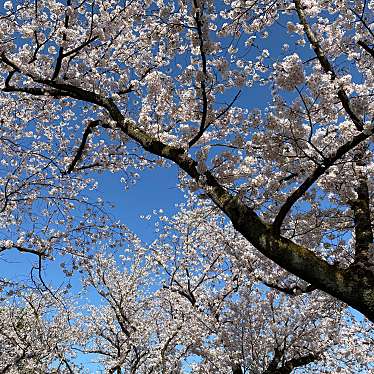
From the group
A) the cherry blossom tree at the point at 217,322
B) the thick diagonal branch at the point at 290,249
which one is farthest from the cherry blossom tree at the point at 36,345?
the thick diagonal branch at the point at 290,249

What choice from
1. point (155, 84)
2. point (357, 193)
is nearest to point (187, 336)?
point (357, 193)

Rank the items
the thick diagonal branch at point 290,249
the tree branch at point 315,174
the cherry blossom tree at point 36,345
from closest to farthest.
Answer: the thick diagonal branch at point 290,249 < the tree branch at point 315,174 < the cherry blossom tree at point 36,345

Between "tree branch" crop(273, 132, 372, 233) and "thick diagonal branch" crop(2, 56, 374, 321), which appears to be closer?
"thick diagonal branch" crop(2, 56, 374, 321)

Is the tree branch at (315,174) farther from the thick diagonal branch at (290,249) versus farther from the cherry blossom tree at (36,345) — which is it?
the cherry blossom tree at (36,345)

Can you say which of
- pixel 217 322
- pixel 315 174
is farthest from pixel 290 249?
pixel 217 322

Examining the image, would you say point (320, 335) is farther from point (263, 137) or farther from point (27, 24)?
point (27, 24)

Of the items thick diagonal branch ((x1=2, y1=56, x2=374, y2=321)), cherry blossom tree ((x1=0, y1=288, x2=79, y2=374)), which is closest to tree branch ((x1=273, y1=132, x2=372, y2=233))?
thick diagonal branch ((x1=2, y1=56, x2=374, y2=321))

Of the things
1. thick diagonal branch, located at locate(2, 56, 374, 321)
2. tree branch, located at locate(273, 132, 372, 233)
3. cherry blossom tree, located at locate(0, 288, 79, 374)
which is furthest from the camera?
cherry blossom tree, located at locate(0, 288, 79, 374)

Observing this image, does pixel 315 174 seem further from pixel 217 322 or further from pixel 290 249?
pixel 217 322

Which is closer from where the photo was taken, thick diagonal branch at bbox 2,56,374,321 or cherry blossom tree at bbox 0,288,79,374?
thick diagonal branch at bbox 2,56,374,321

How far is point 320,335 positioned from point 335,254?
507 centimetres

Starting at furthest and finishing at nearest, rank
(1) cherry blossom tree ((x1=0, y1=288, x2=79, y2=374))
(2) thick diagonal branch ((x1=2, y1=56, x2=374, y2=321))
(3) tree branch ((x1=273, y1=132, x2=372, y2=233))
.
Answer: (1) cherry blossom tree ((x1=0, y1=288, x2=79, y2=374))
(3) tree branch ((x1=273, y1=132, x2=372, y2=233))
(2) thick diagonal branch ((x1=2, y1=56, x2=374, y2=321))

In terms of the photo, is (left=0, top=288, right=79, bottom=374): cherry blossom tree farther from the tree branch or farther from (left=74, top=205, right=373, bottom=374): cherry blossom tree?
the tree branch

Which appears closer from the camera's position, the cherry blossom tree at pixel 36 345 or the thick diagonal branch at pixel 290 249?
the thick diagonal branch at pixel 290 249
